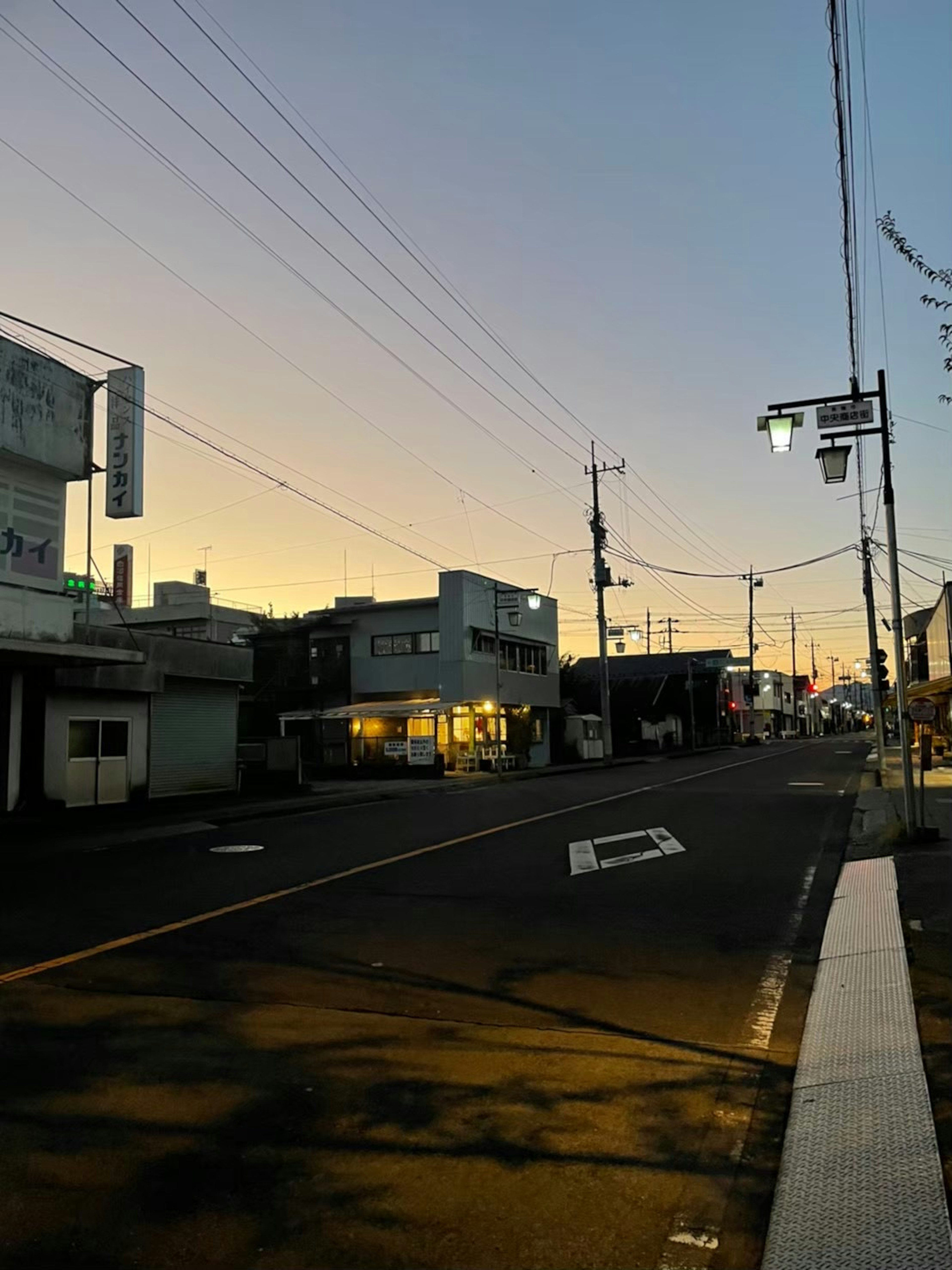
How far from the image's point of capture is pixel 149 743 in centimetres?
2377

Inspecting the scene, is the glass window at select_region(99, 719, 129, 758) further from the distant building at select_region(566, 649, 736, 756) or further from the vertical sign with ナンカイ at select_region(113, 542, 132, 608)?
the distant building at select_region(566, 649, 736, 756)

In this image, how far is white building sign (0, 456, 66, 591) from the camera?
18.5m

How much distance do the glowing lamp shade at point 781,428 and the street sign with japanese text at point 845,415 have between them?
25 cm

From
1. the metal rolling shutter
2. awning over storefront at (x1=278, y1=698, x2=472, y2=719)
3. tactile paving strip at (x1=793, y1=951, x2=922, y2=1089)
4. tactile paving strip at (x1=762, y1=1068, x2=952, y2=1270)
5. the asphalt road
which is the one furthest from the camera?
awning over storefront at (x1=278, y1=698, x2=472, y2=719)

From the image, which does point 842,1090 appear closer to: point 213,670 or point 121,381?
point 121,381

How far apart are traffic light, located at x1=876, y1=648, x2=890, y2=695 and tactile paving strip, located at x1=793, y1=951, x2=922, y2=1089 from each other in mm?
21816

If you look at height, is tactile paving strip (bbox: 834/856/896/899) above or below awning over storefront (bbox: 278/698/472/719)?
below

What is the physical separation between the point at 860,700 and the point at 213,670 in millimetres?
177749

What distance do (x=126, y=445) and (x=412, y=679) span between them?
24.4 metres

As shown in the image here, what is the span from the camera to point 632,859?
12938 mm

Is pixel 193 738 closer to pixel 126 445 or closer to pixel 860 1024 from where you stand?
pixel 126 445

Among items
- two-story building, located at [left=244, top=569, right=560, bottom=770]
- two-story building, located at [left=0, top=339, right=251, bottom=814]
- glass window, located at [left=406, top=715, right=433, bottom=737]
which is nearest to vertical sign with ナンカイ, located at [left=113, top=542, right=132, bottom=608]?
two-story building, located at [left=244, top=569, right=560, bottom=770]

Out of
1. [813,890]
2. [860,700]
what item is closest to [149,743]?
[813,890]

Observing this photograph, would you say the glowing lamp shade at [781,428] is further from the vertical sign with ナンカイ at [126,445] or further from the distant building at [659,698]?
the distant building at [659,698]
